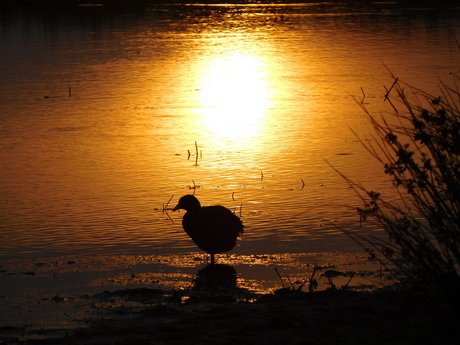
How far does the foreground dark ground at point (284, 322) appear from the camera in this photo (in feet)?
14.9

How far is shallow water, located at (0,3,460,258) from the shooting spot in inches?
313

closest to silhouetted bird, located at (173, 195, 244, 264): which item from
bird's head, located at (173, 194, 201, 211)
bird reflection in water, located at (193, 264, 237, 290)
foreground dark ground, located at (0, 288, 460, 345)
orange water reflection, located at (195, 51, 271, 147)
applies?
bird's head, located at (173, 194, 201, 211)

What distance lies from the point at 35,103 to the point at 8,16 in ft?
58.0

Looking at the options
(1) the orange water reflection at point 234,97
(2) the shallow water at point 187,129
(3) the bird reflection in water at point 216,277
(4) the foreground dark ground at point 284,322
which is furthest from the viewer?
(1) the orange water reflection at point 234,97

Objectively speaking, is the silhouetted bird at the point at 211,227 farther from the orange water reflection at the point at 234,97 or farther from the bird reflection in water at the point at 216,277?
the orange water reflection at the point at 234,97

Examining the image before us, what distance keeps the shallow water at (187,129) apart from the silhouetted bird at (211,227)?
26 centimetres

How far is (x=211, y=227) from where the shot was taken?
22.7 ft

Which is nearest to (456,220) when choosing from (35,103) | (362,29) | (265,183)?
(265,183)

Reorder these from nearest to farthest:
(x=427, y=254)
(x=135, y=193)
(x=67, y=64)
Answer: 1. (x=427, y=254)
2. (x=135, y=193)
3. (x=67, y=64)

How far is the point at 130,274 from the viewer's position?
661cm

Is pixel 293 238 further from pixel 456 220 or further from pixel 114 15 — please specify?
pixel 114 15

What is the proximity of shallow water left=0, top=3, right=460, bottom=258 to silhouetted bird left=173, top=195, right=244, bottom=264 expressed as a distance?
0.26 m

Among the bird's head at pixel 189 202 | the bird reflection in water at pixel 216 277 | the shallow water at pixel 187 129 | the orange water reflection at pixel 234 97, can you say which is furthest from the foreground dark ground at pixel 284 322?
the orange water reflection at pixel 234 97

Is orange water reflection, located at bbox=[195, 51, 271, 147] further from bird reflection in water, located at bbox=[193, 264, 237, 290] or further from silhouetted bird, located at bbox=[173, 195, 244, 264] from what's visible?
bird reflection in water, located at bbox=[193, 264, 237, 290]
